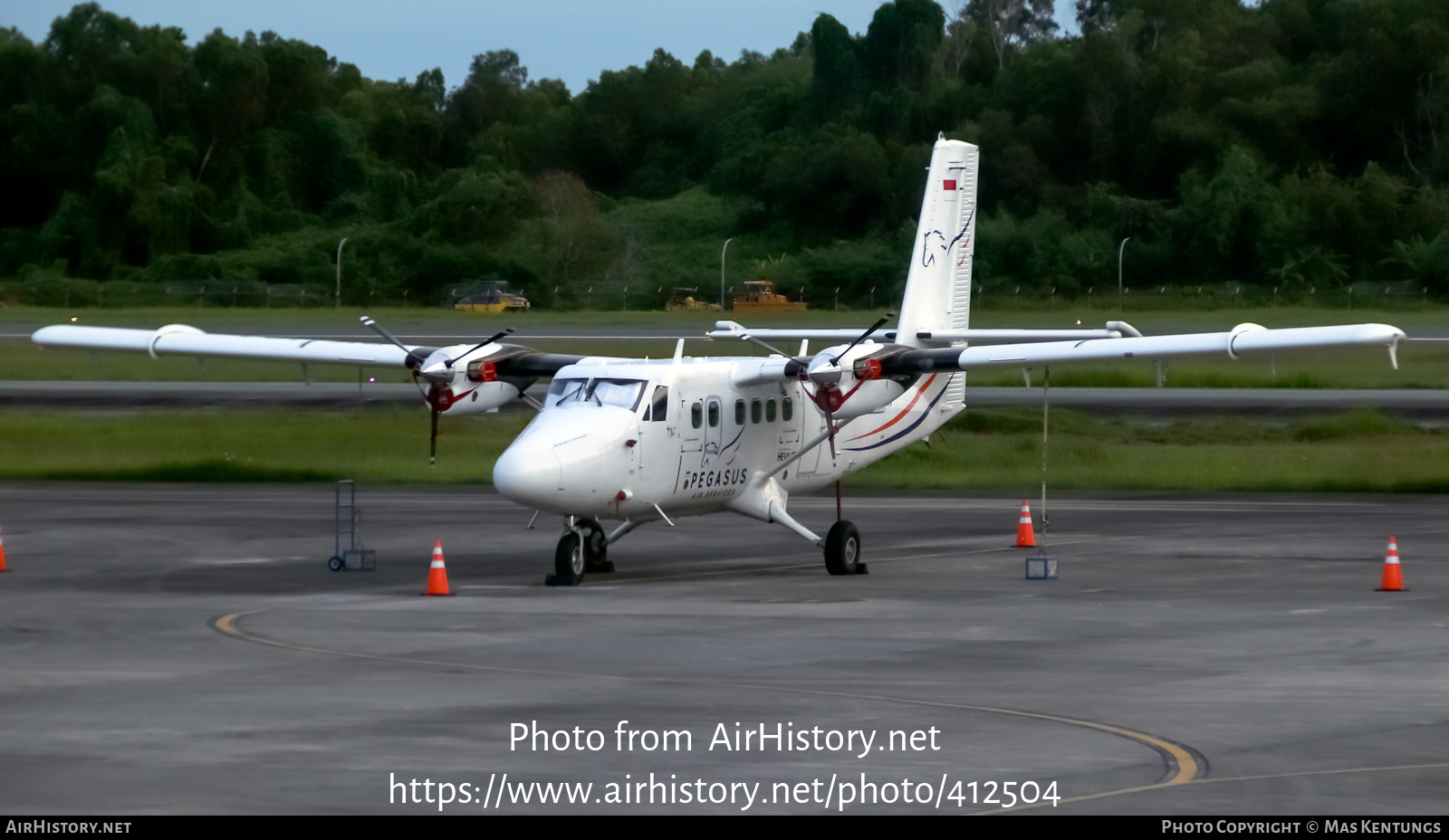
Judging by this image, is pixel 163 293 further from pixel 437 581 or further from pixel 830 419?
pixel 437 581

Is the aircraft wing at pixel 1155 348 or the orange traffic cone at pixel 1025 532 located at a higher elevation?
the aircraft wing at pixel 1155 348

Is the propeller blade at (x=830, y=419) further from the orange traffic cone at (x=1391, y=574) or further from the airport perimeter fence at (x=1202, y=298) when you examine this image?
the airport perimeter fence at (x=1202, y=298)

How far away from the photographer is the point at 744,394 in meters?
21.1

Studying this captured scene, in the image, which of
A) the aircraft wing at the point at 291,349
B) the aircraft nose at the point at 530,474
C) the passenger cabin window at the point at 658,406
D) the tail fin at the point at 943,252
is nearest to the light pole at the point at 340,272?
the aircraft wing at the point at 291,349

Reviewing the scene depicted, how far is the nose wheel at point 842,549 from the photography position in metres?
20.8

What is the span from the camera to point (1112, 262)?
68875 millimetres

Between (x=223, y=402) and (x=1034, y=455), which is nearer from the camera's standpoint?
(x=1034, y=455)

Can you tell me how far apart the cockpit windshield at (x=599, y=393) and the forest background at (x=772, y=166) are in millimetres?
45127

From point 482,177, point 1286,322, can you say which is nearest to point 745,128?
point 482,177

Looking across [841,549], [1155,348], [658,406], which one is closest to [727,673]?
[658,406]

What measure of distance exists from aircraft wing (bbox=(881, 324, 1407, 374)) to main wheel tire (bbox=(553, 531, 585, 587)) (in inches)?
165

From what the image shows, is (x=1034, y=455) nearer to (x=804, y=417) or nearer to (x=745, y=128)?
(x=804, y=417)

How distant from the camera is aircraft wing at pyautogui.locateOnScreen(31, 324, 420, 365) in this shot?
76.2 feet
